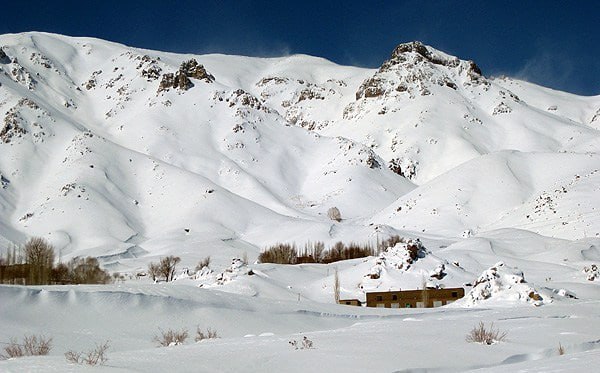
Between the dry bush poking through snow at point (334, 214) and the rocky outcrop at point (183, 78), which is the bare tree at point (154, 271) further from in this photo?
the rocky outcrop at point (183, 78)

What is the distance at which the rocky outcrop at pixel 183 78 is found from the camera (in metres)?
168

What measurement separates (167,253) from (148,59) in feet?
403

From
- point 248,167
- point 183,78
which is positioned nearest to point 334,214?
point 248,167

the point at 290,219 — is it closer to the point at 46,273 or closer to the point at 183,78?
the point at 46,273

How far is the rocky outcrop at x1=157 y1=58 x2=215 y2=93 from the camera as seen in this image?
550 ft

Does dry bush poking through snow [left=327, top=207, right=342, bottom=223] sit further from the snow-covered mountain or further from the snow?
the snow

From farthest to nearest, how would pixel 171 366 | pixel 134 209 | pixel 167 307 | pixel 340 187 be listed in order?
pixel 340 187
pixel 134 209
pixel 167 307
pixel 171 366

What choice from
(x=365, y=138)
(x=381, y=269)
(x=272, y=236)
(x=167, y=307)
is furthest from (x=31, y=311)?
(x=365, y=138)

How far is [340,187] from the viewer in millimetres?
129125

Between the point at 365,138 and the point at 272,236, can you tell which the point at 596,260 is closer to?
the point at 272,236

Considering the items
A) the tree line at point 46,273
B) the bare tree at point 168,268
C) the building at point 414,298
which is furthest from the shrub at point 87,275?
the building at point 414,298

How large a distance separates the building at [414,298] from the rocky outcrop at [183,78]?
130797 mm

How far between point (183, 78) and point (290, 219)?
79.5 meters

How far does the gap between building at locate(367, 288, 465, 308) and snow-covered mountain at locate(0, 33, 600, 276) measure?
3036 cm
